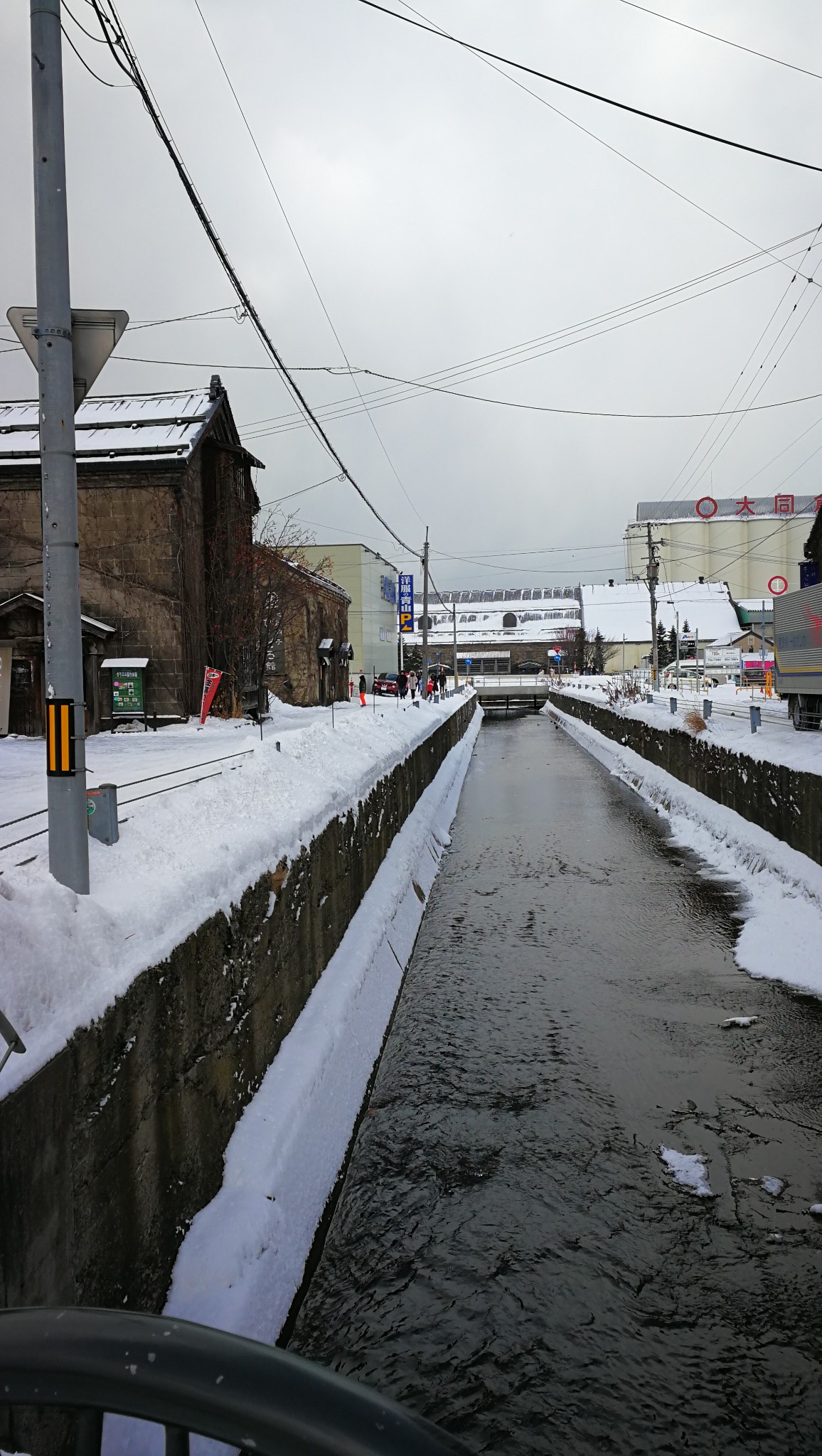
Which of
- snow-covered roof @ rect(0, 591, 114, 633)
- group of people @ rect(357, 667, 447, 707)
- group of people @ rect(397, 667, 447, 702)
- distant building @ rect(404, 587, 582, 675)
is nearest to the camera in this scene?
snow-covered roof @ rect(0, 591, 114, 633)

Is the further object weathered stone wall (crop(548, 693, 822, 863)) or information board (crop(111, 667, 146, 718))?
information board (crop(111, 667, 146, 718))

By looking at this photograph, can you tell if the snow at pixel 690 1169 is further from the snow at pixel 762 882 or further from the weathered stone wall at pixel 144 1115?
the snow at pixel 762 882

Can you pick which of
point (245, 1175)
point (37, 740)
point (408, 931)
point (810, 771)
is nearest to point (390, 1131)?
point (245, 1175)

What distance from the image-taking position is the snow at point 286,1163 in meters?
3.86

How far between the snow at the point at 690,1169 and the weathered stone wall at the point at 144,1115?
236cm

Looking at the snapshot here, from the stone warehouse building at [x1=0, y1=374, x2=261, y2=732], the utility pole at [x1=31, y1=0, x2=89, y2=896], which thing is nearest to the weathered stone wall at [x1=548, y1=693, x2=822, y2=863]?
the utility pole at [x1=31, y1=0, x2=89, y2=896]

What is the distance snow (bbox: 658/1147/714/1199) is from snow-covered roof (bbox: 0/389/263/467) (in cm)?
2368

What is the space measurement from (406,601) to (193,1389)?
7149cm

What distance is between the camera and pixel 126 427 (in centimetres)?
2770

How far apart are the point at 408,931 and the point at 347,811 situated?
232 cm

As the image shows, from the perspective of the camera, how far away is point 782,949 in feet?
31.3

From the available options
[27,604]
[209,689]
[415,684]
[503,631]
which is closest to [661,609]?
[503,631]

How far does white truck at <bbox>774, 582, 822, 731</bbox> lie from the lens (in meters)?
18.9

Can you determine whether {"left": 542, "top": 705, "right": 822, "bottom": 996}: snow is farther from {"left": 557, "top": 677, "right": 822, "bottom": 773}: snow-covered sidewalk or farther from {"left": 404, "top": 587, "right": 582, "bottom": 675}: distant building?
{"left": 404, "top": 587, "right": 582, "bottom": 675}: distant building
